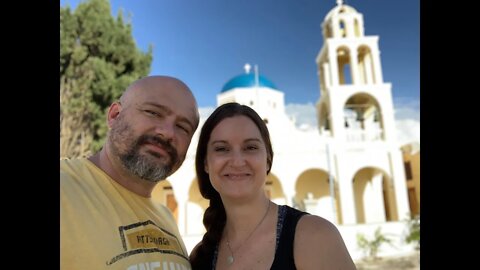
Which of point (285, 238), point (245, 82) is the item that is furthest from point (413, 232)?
point (285, 238)

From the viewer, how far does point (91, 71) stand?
43.8ft

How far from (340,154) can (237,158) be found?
1570cm

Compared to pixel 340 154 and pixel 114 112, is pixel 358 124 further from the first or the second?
pixel 114 112

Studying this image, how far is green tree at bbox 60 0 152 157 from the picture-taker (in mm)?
12508

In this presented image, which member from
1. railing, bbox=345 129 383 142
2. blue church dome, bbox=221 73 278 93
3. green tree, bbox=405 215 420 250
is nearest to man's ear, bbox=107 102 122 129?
green tree, bbox=405 215 420 250

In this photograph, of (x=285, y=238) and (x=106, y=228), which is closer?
(x=106, y=228)

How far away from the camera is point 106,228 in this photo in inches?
61.6

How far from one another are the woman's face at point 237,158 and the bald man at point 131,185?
0.18 meters

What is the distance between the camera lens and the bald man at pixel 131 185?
58.9 inches

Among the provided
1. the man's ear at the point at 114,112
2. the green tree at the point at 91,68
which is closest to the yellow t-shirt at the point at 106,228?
the man's ear at the point at 114,112

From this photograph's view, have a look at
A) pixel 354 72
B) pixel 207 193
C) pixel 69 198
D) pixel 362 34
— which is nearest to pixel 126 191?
pixel 69 198

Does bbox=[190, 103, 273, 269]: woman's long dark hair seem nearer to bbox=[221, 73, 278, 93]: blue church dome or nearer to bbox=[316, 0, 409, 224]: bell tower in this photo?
bbox=[316, 0, 409, 224]: bell tower

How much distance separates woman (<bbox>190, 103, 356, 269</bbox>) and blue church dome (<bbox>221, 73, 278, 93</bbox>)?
61.5 feet
